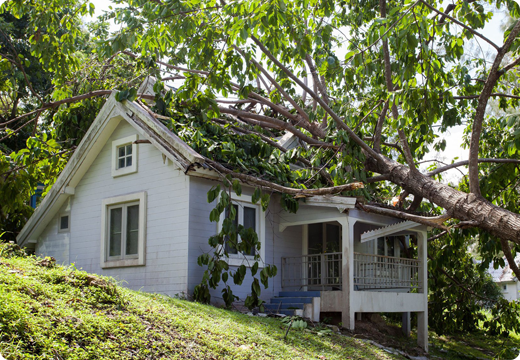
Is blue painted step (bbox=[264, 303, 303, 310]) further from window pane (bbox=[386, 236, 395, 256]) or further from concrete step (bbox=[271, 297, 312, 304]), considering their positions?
window pane (bbox=[386, 236, 395, 256])

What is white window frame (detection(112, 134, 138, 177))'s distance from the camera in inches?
530

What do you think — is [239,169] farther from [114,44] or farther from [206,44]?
[114,44]

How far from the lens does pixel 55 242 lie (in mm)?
15062

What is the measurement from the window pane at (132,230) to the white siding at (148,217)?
44 cm

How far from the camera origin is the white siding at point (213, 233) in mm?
11938

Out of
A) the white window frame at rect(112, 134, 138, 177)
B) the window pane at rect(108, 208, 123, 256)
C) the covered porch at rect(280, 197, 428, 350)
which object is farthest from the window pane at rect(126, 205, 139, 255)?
the covered porch at rect(280, 197, 428, 350)

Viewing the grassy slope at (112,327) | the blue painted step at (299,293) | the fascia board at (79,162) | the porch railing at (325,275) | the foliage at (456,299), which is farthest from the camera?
the foliage at (456,299)

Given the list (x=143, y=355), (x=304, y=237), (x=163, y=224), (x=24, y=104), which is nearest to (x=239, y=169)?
(x=163, y=224)

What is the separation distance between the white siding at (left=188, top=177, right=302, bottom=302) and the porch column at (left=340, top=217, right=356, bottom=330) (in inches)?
81.8

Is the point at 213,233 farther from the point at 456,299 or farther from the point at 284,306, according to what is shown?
the point at 456,299

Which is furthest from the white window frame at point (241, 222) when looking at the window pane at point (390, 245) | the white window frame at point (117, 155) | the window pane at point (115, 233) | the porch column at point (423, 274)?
the window pane at point (390, 245)

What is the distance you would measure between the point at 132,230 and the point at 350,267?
5.33 meters

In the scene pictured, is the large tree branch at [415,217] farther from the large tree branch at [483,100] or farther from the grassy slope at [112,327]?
the grassy slope at [112,327]

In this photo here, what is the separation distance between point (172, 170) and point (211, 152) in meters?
0.99
